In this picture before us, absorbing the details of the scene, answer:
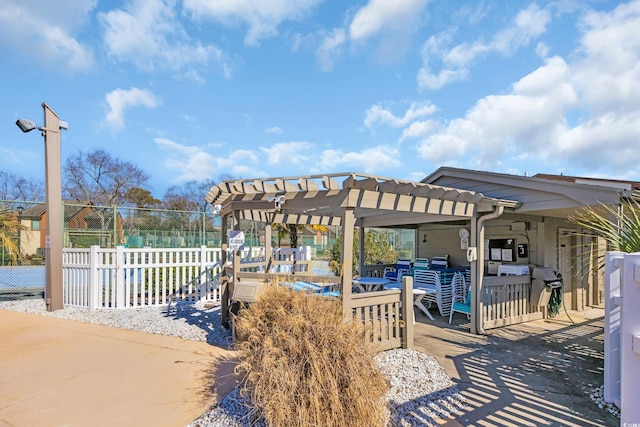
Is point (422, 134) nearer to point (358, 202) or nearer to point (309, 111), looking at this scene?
point (309, 111)

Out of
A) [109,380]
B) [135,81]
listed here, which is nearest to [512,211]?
[109,380]

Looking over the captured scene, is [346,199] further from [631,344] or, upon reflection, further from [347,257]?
[631,344]

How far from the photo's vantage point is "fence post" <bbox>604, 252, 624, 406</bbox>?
3074 millimetres

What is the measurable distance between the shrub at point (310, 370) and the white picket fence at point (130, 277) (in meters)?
4.85

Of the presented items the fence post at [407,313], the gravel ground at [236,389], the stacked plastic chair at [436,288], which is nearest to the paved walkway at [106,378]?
the gravel ground at [236,389]

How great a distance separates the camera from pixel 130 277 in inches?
267

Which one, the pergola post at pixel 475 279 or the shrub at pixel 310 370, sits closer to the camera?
the shrub at pixel 310 370

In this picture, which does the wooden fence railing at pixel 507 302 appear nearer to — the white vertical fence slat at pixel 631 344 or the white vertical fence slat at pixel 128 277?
the white vertical fence slat at pixel 631 344

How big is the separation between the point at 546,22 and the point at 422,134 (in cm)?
1503

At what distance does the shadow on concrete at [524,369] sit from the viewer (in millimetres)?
2820


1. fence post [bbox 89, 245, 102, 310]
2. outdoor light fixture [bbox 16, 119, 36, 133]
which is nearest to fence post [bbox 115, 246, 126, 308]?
fence post [bbox 89, 245, 102, 310]

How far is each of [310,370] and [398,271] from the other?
6.63m

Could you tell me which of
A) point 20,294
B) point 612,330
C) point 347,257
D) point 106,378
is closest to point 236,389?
point 106,378

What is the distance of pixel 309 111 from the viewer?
13.9 m
